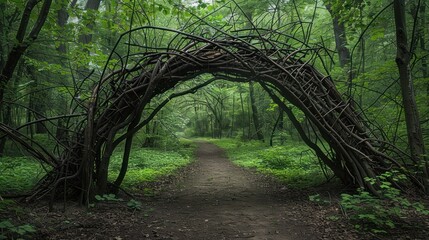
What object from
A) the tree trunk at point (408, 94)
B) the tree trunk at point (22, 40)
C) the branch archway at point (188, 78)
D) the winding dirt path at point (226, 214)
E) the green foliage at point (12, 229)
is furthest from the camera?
the tree trunk at point (408, 94)

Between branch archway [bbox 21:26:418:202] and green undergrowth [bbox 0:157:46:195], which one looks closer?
branch archway [bbox 21:26:418:202]

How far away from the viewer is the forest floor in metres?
3.80

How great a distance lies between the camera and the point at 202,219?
4641 millimetres

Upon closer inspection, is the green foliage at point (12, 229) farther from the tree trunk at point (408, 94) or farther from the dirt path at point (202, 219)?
the tree trunk at point (408, 94)

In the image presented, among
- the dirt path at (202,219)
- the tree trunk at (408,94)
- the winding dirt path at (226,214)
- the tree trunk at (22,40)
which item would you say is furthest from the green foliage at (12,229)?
the tree trunk at (408,94)

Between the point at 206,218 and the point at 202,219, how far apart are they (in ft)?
0.28

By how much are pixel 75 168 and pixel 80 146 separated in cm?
42

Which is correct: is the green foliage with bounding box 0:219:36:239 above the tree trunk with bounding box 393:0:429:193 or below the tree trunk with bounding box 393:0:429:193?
below

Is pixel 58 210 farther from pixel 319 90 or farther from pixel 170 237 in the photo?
pixel 319 90

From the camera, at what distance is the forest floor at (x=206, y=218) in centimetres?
380

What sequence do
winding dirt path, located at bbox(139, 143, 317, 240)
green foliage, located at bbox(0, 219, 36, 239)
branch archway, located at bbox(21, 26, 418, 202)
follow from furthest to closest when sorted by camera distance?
1. branch archway, located at bbox(21, 26, 418, 202)
2. winding dirt path, located at bbox(139, 143, 317, 240)
3. green foliage, located at bbox(0, 219, 36, 239)

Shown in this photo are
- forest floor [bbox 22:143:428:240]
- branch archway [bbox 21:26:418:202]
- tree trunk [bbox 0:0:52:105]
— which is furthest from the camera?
branch archway [bbox 21:26:418:202]

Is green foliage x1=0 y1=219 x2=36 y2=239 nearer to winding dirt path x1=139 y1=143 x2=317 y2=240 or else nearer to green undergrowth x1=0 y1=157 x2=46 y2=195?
winding dirt path x1=139 y1=143 x2=317 y2=240

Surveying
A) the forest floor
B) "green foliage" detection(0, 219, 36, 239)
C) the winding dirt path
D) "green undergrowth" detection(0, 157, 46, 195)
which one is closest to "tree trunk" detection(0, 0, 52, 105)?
"green undergrowth" detection(0, 157, 46, 195)
